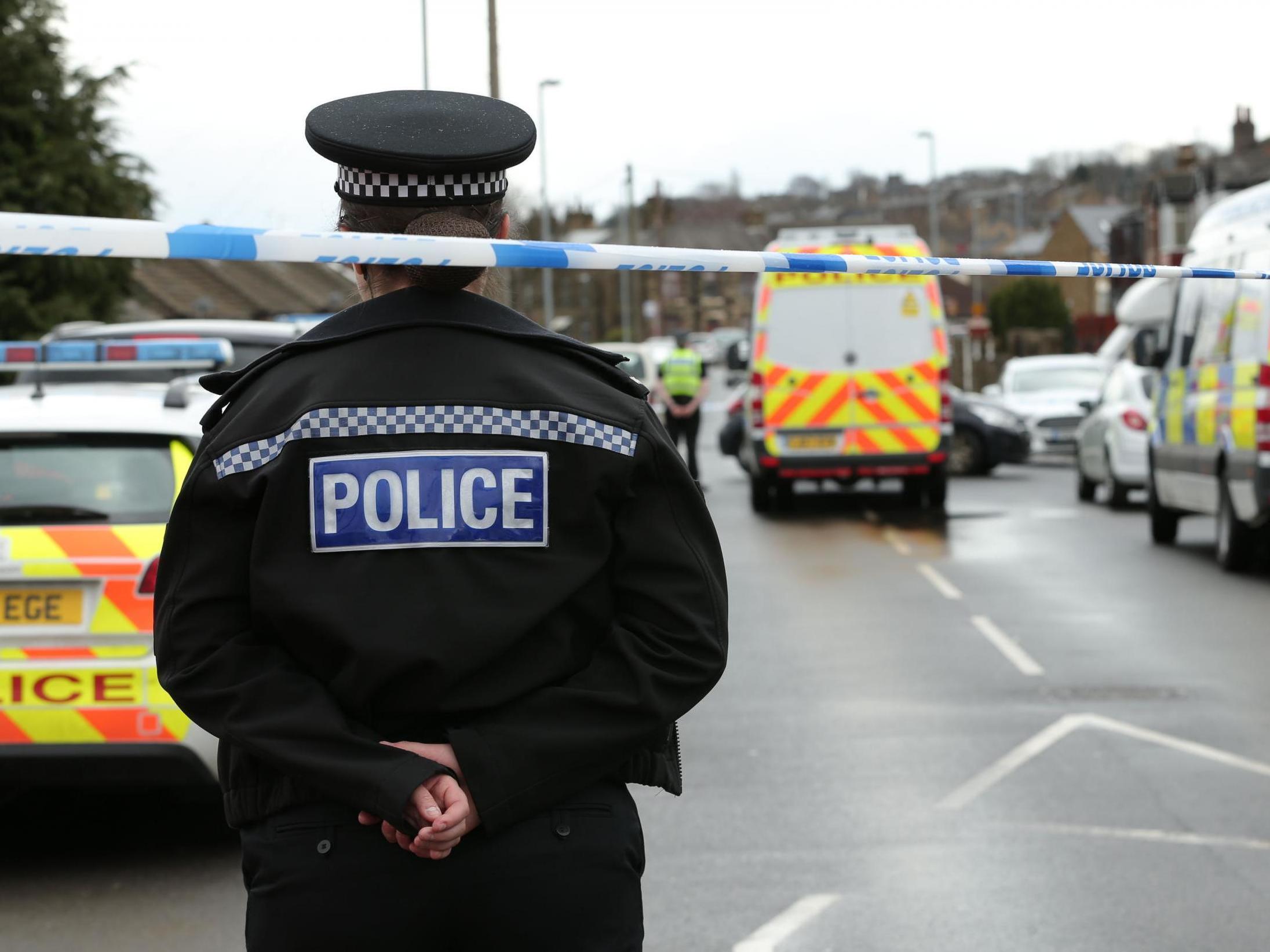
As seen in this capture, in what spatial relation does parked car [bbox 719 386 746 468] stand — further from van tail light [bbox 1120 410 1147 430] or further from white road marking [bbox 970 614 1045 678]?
white road marking [bbox 970 614 1045 678]

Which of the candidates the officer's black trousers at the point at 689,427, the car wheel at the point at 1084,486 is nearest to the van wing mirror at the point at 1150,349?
the car wheel at the point at 1084,486

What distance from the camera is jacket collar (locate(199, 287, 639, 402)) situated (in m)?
2.49

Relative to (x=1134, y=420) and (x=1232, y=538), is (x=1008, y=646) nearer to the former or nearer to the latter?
(x=1232, y=538)

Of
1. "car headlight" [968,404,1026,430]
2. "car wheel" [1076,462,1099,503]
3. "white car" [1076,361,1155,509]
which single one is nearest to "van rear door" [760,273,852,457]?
"white car" [1076,361,1155,509]

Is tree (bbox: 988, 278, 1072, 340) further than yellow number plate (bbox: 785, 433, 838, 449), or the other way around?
tree (bbox: 988, 278, 1072, 340)

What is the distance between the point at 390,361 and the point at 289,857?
0.64m

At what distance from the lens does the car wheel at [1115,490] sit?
19812 millimetres

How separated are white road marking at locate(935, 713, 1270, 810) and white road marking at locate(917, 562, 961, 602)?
4.55 metres

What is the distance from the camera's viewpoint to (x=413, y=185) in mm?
2506

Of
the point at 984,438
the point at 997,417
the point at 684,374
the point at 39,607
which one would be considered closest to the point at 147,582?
the point at 39,607

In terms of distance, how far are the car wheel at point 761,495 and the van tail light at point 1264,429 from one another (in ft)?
26.4

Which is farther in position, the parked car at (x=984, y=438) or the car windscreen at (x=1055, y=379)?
the car windscreen at (x=1055, y=379)

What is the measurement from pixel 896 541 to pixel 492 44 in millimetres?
15601

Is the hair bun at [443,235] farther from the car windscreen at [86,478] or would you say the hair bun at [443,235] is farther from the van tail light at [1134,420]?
the van tail light at [1134,420]
